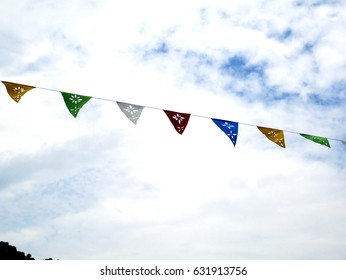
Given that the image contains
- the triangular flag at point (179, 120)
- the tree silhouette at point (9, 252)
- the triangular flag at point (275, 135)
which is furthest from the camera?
the tree silhouette at point (9, 252)

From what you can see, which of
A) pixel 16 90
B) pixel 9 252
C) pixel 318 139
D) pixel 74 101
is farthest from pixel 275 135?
pixel 9 252

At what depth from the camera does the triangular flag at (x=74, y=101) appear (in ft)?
22.1

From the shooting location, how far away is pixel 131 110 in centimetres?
708

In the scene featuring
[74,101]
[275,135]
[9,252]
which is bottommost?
[74,101]

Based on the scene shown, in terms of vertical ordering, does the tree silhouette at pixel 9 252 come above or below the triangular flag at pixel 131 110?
above

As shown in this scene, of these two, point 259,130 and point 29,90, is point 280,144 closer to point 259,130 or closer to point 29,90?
point 259,130

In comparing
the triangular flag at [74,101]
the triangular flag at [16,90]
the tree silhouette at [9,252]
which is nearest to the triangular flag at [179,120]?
the triangular flag at [74,101]

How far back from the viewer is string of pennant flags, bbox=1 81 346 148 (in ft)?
21.5

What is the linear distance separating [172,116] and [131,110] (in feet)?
2.87

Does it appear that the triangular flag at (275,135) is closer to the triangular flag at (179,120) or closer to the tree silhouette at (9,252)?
the triangular flag at (179,120)

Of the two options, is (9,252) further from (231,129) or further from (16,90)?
(231,129)
